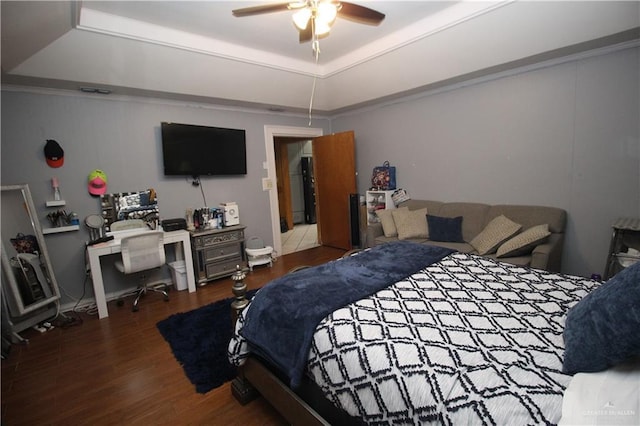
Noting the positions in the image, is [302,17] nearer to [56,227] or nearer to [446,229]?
[446,229]

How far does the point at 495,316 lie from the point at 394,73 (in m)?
3.10

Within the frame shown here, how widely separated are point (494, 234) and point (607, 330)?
7.50 feet

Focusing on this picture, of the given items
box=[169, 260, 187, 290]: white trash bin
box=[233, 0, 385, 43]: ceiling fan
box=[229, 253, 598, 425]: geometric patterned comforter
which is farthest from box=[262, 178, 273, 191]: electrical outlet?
box=[229, 253, 598, 425]: geometric patterned comforter

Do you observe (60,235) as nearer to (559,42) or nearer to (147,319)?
(147,319)

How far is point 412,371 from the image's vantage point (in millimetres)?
1093

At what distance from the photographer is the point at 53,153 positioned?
3.03 metres

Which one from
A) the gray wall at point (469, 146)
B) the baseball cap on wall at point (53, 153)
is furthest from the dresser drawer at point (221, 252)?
the baseball cap on wall at point (53, 153)

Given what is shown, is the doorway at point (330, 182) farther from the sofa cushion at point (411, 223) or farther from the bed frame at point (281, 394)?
the bed frame at point (281, 394)

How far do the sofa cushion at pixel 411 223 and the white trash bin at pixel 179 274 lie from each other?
2.70 metres

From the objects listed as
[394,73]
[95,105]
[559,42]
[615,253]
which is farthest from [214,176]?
[615,253]

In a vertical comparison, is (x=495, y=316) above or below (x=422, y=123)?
below

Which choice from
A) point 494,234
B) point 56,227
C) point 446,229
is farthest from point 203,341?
point 494,234

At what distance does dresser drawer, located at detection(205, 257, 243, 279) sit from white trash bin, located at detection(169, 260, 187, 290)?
0.88ft

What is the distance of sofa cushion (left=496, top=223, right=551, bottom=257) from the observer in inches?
107
